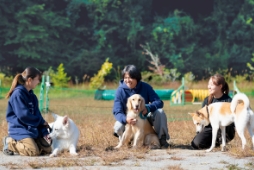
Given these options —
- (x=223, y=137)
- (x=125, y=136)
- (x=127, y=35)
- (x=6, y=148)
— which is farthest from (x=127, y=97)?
(x=127, y=35)

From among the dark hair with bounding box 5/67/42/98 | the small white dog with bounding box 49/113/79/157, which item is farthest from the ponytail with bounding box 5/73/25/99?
the small white dog with bounding box 49/113/79/157

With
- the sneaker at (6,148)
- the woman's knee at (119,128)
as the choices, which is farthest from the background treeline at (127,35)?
the sneaker at (6,148)

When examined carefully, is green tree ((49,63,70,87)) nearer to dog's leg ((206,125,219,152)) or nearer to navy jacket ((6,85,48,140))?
navy jacket ((6,85,48,140))

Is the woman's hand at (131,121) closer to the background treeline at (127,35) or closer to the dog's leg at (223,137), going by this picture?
the dog's leg at (223,137)

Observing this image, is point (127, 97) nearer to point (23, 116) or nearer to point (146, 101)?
point (146, 101)

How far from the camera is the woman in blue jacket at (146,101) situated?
23.1 ft

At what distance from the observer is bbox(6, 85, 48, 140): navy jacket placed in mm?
6488

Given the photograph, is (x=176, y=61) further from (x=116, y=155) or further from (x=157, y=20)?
(x=116, y=155)

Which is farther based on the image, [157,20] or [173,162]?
[157,20]

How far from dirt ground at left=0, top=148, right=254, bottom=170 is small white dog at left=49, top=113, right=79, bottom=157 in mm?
250

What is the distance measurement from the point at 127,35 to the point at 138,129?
73.5 feet

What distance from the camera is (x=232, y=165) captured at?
564cm

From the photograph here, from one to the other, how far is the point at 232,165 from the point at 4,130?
4138mm

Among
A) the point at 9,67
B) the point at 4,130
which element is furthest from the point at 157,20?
the point at 4,130
